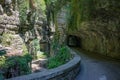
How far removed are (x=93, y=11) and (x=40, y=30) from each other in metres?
13.4

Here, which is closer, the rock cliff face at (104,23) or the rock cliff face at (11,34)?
the rock cliff face at (104,23)

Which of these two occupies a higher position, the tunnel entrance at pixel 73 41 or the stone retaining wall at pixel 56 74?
the stone retaining wall at pixel 56 74

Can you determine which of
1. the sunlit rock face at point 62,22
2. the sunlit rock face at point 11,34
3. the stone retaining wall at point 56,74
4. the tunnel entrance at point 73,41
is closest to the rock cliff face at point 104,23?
the sunlit rock face at point 62,22

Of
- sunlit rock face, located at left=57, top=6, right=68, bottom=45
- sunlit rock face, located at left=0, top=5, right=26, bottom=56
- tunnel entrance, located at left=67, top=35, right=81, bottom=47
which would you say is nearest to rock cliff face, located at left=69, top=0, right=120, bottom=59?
sunlit rock face, located at left=57, top=6, right=68, bottom=45

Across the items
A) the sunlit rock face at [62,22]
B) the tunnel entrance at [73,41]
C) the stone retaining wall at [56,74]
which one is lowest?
the tunnel entrance at [73,41]

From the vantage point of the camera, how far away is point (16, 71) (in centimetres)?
892

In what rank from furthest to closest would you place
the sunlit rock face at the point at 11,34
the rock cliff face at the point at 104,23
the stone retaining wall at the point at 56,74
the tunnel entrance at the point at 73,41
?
1. the tunnel entrance at the point at 73,41
2. the sunlit rock face at the point at 11,34
3. the rock cliff face at the point at 104,23
4. the stone retaining wall at the point at 56,74

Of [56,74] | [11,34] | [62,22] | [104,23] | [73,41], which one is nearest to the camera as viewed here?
[56,74]

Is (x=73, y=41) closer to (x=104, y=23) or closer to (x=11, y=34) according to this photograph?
(x=11, y=34)

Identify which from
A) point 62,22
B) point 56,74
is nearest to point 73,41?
point 62,22

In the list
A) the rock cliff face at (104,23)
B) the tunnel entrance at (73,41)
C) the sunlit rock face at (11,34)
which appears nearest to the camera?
the rock cliff face at (104,23)

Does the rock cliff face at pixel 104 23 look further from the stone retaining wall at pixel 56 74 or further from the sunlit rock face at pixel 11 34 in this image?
the sunlit rock face at pixel 11 34

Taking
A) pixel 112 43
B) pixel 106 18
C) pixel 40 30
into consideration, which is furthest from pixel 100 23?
pixel 40 30

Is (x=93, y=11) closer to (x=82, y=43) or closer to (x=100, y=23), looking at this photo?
(x=100, y=23)
